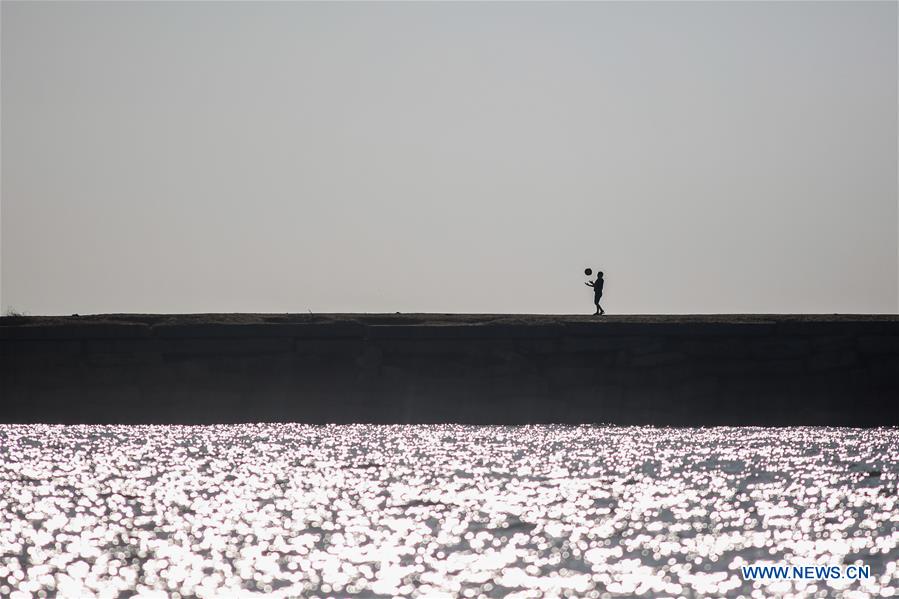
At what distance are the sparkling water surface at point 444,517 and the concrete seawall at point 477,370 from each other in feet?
4.33

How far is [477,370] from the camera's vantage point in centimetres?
3331

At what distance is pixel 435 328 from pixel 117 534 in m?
17.4

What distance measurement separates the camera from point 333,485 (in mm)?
22609

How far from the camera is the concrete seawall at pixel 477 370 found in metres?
33.2

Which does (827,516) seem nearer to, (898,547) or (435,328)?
(898,547)

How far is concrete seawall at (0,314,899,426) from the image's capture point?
3316 centimetres

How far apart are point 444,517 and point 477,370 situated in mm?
15128

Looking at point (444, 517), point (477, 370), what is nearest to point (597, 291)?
point (477, 370)

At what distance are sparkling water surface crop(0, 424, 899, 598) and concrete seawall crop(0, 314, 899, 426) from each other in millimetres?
1321

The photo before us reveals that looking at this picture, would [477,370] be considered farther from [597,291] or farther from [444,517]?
[444,517]

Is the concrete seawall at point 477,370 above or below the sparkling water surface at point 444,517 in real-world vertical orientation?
above

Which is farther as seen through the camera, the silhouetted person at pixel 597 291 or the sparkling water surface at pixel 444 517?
the silhouetted person at pixel 597 291

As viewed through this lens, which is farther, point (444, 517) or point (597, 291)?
point (597, 291)

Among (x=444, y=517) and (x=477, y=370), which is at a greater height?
(x=477, y=370)
